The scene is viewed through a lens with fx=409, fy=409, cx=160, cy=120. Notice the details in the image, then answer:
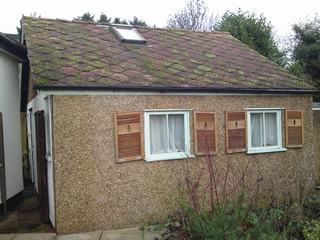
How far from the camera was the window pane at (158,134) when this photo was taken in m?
9.34

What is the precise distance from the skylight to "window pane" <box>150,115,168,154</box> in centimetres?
306

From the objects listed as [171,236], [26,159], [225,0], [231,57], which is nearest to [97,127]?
[171,236]

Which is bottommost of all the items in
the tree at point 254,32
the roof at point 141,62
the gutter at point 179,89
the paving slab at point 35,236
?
the paving slab at point 35,236

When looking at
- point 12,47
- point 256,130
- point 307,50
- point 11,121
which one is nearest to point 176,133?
point 256,130

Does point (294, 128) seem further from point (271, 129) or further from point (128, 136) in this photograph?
point (128, 136)

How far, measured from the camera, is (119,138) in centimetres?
877

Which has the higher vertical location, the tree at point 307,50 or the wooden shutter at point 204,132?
the tree at point 307,50

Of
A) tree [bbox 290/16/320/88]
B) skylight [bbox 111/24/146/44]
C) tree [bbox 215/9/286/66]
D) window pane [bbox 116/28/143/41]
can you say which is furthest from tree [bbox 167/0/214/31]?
window pane [bbox 116/28/143/41]

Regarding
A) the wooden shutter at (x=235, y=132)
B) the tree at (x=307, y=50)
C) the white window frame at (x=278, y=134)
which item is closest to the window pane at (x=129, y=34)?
the wooden shutter at (x=235, y=132)

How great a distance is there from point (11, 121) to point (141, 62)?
383cm

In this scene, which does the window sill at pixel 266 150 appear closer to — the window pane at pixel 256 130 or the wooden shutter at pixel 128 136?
the window pane at pixel 256 130

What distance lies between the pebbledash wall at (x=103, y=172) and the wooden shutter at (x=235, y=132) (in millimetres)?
640

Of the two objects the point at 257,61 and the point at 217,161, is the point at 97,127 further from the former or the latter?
the point at 257,61

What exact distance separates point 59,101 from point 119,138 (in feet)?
4.86
